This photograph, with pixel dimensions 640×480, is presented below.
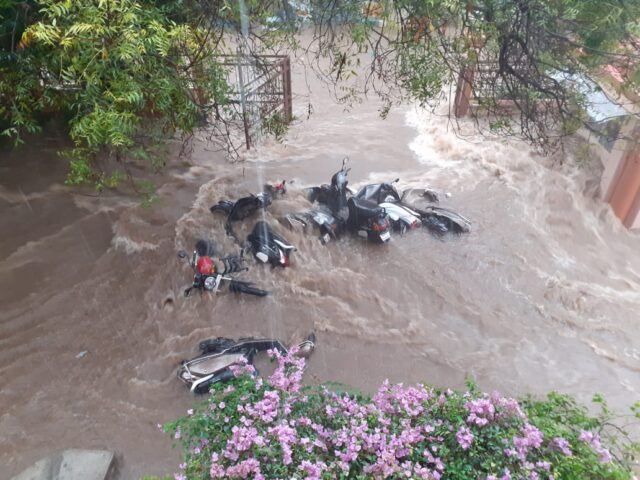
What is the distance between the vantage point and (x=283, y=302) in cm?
624

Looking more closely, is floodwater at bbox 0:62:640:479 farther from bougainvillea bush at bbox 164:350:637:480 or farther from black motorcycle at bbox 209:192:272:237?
bougainvillea bush at bbox 164:350:637:480

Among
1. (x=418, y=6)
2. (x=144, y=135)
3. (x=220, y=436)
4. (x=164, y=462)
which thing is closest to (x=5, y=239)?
(x=144, y=135)

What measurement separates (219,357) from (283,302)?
1361 millimetres

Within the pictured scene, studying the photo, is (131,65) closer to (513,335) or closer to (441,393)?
(441,393)

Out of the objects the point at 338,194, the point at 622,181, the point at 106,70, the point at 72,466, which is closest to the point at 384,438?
the point at 72,466

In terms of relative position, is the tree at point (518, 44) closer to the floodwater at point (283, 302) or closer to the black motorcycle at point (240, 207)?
the floodwater at point (283, 302)

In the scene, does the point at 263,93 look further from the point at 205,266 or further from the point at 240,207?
the point at 205,266

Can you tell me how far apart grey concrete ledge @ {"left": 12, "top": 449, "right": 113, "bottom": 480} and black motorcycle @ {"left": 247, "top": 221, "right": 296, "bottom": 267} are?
130 inches

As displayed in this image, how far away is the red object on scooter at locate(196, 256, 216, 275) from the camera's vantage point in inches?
240

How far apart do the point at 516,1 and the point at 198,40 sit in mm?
3145

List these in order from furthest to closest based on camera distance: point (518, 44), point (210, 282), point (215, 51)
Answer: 1. point (210, 282)
2. point (215, 51)
3. point (518, 44)

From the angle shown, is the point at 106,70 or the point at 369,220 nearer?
the point at 106,70

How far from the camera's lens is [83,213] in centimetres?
753

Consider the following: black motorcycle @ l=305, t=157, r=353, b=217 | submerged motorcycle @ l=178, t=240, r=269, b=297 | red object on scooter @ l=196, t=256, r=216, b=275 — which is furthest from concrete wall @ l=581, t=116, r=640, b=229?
red object on scooter @ l=196, t=256, r=216, b=275
